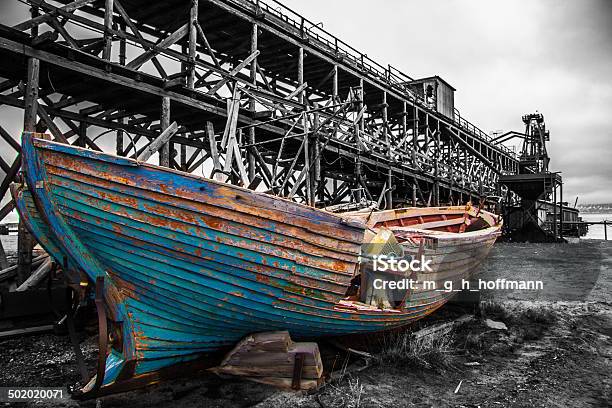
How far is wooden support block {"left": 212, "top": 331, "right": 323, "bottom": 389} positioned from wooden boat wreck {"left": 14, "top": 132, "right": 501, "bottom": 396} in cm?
13

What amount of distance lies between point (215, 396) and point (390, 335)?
2541mm

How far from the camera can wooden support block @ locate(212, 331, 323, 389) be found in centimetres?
379

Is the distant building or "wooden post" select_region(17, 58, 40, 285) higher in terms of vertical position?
the distant building

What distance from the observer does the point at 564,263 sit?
14.1m

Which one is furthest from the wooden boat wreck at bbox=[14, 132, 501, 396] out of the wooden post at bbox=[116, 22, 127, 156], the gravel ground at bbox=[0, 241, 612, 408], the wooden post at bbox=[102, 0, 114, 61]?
the wooden post at bbox=[116, 22, 127, 156]

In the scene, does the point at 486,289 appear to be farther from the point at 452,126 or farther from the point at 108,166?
the point at 452,126

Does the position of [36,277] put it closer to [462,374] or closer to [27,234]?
[27,234]

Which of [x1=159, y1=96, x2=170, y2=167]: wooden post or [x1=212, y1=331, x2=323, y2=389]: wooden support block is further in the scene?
[x1=159, y1=96, x2=170, y2=167]: wooden post

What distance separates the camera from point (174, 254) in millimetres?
3293

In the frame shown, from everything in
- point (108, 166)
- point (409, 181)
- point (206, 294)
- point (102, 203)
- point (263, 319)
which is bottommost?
point (263, 319)

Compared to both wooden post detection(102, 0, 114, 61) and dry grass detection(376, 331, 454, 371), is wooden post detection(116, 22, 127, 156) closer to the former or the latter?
wooden post detection(102, 0, 114, 61)

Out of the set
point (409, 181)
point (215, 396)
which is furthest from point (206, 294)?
point (409, 181)

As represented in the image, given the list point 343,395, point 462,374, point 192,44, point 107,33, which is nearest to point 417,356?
point 462,374

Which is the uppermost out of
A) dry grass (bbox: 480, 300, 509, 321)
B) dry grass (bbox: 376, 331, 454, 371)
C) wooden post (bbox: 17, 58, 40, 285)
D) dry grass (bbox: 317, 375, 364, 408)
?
wooden post (bbox: 17, 58, 40, 285)
